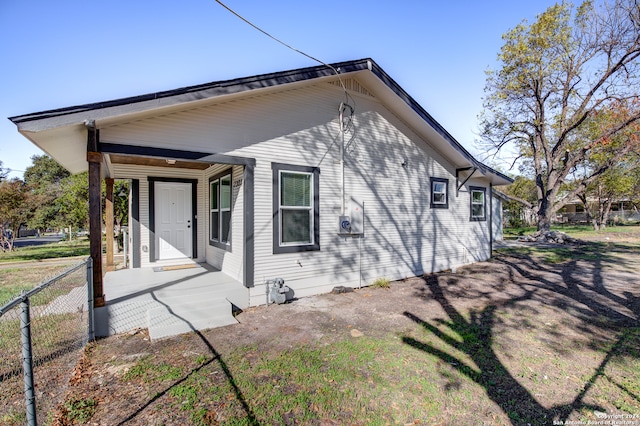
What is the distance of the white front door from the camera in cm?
782

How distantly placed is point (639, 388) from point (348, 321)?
3.44m

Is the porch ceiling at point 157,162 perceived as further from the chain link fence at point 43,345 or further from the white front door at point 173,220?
the chain link fence at point 43,345

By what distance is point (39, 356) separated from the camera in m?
3.75

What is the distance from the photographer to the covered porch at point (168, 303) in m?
4.64

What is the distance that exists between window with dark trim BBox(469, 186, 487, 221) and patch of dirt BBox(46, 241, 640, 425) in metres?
3.03

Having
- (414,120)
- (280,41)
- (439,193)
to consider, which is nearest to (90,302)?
(280,41)

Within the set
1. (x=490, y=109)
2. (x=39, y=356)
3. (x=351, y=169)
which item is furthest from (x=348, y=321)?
(x=490, y=109)

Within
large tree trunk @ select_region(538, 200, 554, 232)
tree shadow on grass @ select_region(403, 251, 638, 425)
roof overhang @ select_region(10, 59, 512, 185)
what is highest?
roof overhang @ select_region(10, 59, 512, 185)

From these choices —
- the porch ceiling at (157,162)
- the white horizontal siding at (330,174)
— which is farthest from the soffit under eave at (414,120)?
the porch ceiling at (157,162)

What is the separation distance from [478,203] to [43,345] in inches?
462

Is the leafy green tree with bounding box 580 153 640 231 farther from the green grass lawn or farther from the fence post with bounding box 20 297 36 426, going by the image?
the green grass lawn

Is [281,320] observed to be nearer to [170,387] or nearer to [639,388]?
[170,387]

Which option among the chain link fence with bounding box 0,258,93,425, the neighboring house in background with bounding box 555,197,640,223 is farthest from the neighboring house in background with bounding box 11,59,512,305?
the neighboring house in background with bounding box 555,197,640,223

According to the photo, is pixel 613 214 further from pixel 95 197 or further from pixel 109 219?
pixel 95 197
